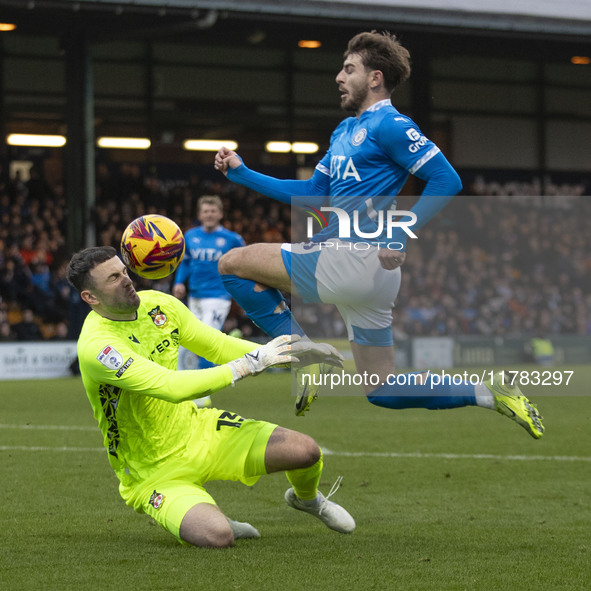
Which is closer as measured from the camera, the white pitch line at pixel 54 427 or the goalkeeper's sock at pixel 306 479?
the goalkeeper's sock at pixel 306 479

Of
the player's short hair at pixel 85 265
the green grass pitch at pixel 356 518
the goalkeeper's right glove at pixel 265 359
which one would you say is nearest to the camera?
the green grass pitch at pixel 356 518

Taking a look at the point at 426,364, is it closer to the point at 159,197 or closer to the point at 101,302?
the point at 159,197

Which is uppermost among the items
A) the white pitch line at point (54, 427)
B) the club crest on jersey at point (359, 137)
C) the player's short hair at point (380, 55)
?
the player's short hair at point (380, 55)

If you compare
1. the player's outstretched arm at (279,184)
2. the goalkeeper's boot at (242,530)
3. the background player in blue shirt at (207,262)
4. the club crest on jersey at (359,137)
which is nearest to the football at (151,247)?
the player's outstretched arm at (279,184)

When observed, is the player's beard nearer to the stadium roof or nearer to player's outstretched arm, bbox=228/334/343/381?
player's outstretched arm, bbox=228/334/343/381

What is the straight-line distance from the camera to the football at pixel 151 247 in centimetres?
560

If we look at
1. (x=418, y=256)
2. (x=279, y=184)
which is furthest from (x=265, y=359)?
(x=418, y=256)

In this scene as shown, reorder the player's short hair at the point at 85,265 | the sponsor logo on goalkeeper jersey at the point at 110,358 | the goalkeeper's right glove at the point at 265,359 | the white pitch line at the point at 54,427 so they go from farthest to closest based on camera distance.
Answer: the white pitch line at the point at 54,427 → the player's short hair at the point at 85,265 → the sponsor logo on goalkeeper jersey at the point at 110,358 → the goalkeeper's right glove at the point at 265,359

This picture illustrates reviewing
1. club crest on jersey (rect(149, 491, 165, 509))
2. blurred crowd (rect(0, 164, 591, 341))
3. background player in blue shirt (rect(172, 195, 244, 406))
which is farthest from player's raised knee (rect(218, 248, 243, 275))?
blurred crowd (rect(0, 164, 591, 341))

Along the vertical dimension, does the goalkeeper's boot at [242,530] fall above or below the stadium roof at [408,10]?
below

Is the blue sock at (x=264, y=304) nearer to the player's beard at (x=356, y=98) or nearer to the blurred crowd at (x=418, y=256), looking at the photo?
→ the player's beard at (x=356, y=98)

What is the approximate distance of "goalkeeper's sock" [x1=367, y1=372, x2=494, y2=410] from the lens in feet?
19.5

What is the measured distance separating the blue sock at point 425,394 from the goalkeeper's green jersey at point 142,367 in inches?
31.5

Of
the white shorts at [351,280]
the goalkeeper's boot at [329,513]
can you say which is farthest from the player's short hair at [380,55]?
the goalkeeper's boot at [329,513]
